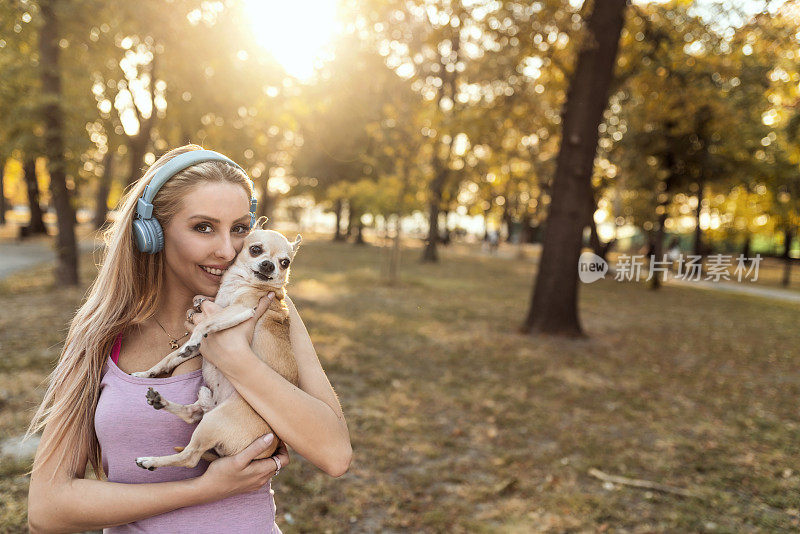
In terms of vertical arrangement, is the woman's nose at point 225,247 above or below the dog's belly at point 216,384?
above

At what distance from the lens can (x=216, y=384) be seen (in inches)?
76.3

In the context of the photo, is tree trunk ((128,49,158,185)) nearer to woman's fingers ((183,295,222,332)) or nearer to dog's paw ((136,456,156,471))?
woman's fingers ((183,295,222,332))

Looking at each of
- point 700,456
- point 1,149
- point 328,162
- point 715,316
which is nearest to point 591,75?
point 700,456

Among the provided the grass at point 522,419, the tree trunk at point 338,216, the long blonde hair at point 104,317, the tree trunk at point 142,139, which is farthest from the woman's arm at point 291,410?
the tree trunk at point 338,216

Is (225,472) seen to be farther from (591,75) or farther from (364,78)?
(364,78)

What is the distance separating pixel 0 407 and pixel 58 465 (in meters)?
5.75

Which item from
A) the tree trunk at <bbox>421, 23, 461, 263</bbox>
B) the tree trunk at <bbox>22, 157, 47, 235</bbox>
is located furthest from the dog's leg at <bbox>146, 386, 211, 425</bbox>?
the tree trunk at <bbox>22, 157, 47, 235</bbox>

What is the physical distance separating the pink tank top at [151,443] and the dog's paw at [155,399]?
50mm

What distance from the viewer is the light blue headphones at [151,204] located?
1.87 m

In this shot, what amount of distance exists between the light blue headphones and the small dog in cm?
30

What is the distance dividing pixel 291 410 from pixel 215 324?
0.43 metres

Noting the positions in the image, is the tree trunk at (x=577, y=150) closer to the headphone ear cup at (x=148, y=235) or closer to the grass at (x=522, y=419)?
the grass at (x=522, y=419)

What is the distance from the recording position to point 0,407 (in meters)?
6.16

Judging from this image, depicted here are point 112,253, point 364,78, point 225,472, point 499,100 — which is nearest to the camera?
point 225,472
